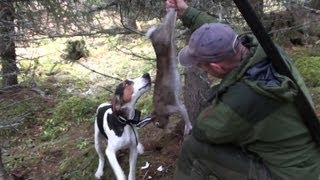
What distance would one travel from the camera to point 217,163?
3.70 metres

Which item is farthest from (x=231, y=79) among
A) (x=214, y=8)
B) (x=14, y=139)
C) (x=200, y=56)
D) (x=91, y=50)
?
(x=91, y=50)

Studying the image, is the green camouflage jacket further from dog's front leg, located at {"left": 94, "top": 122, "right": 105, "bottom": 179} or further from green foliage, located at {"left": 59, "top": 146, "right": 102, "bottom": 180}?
green foliage, located at {"left": 59, "top": 146, "right": 102, "bottom": 180}

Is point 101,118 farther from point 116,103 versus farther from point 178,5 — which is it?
point 178,5

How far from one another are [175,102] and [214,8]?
115 centimetres

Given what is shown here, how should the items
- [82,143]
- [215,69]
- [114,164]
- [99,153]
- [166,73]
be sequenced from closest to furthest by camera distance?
[215,69]
[166,73]
[114,164]
[99,153]
[82,143]

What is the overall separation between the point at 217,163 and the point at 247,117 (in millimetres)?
622

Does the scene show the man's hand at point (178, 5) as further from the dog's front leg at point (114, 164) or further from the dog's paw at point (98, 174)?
the dog's paw at point (98, 174)

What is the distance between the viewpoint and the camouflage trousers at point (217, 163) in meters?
3.59

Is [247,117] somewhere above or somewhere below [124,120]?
above

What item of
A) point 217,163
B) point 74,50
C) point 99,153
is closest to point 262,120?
point 217,163

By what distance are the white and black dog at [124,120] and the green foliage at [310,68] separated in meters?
4.04

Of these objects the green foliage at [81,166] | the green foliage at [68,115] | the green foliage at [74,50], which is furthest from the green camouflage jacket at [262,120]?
the green foliage at [74,50]

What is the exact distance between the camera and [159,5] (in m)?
5.43

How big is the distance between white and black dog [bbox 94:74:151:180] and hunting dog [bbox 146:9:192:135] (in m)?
0.45
